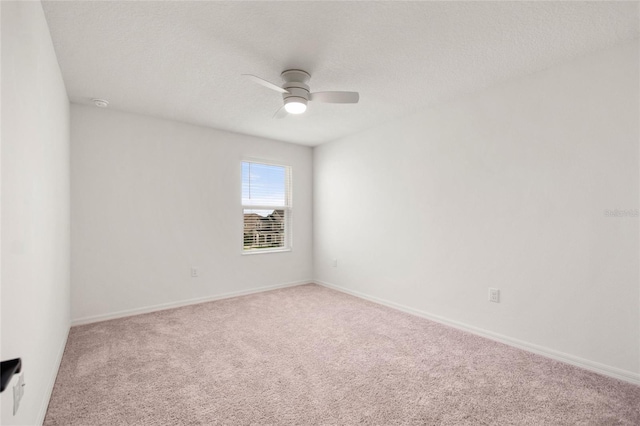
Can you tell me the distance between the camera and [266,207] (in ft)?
15.9

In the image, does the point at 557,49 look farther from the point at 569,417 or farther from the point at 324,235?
the point at 324,235

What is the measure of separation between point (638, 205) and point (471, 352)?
161cm

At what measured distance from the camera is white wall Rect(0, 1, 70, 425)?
4.06ft

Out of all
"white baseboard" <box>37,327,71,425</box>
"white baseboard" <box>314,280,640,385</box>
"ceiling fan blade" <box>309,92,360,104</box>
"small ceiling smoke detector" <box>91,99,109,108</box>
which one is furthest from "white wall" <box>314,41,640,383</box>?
"white baseboard" <box>37,327,71,425</box>

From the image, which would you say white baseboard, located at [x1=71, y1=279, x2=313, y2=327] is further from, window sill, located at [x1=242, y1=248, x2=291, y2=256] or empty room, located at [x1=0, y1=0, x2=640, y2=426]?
window sill, located at [x1=242, y1=248, x2=291, y2=256]

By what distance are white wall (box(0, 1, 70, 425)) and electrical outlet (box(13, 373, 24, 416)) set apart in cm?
4

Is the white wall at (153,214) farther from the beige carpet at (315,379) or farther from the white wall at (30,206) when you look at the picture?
the white wall at (30,206)

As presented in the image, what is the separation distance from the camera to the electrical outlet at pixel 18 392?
1.27 m

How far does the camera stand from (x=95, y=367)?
2379 mm

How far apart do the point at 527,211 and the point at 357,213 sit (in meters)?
2.17

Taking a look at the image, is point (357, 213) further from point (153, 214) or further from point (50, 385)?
point (50, 385)

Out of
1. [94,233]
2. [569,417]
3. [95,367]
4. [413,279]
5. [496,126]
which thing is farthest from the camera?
[413,279]

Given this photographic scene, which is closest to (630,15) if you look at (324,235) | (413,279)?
(413,279)

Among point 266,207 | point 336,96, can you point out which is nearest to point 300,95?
point 336,96
